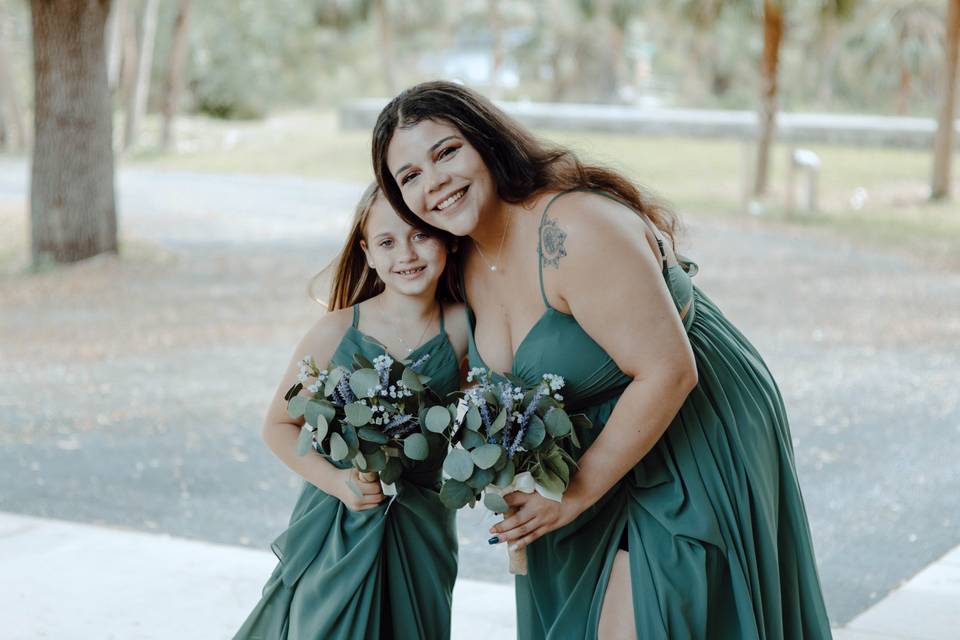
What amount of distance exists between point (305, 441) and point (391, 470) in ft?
0.71

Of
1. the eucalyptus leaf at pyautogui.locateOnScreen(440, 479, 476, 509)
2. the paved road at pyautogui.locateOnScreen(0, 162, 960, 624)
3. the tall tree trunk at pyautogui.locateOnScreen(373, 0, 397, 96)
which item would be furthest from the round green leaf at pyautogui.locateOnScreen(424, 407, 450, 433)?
the tall tree trunk at pyautogui.locateOnScreen(373, 0, 397, 96)

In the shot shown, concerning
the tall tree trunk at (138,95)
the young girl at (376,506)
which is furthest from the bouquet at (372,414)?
the tall tree trunk at (138,95)

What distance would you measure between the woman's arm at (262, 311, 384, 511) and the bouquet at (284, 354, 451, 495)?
12cm

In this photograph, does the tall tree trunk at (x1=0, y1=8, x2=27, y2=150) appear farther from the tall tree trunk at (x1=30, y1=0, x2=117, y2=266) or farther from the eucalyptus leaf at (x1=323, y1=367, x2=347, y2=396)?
the eucalyptus leaf at (x1=323, y1=367, x2=347, y2=396)

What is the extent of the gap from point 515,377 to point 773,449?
0.65 meters

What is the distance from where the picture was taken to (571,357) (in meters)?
2.71

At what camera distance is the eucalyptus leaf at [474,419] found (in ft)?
8.51

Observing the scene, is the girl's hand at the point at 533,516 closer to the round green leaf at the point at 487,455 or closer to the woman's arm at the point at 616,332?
the woman's arm at the point at 616,332

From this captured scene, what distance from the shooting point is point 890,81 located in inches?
1802

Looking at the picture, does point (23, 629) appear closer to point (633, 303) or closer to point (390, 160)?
point (390, 160)

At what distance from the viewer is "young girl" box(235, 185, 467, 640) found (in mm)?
3076

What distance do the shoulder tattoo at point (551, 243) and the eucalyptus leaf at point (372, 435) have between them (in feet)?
1.66

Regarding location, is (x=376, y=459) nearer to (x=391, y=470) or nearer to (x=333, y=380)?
(x=391, y=470)

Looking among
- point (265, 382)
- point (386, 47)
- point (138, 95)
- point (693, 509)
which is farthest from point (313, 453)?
point (386, 47)
